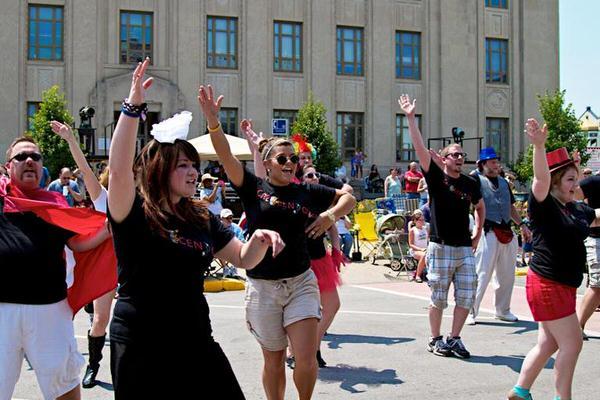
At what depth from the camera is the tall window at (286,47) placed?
32562 mm

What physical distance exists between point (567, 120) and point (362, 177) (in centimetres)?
977

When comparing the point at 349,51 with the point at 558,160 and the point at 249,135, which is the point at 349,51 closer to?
the point at 249,135

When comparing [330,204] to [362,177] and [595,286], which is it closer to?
[595,286]

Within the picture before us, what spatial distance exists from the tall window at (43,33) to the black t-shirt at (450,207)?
25974 millimetres

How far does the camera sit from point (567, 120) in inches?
1319

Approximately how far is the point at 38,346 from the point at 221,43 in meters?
28.8

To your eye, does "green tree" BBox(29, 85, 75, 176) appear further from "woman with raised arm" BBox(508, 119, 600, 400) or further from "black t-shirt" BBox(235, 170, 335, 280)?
"woman with raised arm" BBox(508, 119, 600, 400)

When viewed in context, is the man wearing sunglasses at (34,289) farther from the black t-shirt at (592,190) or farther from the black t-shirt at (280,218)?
the black t-shirt at (592,190)

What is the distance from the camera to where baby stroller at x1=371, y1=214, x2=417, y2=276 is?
14.8m

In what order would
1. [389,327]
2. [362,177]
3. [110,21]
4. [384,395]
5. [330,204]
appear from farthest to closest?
[362,177], [110,21], [389,327], [384,395], [330,204]

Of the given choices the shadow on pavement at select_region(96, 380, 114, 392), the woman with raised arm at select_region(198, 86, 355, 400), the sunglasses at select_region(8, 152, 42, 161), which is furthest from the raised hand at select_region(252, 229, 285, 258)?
the shadow on pavement at select_region(96, 380, 114, 392)

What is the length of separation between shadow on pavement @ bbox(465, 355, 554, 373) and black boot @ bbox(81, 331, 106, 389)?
3.46 meters

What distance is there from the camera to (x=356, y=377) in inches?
257

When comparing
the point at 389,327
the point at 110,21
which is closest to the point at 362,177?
the point at 110,21
